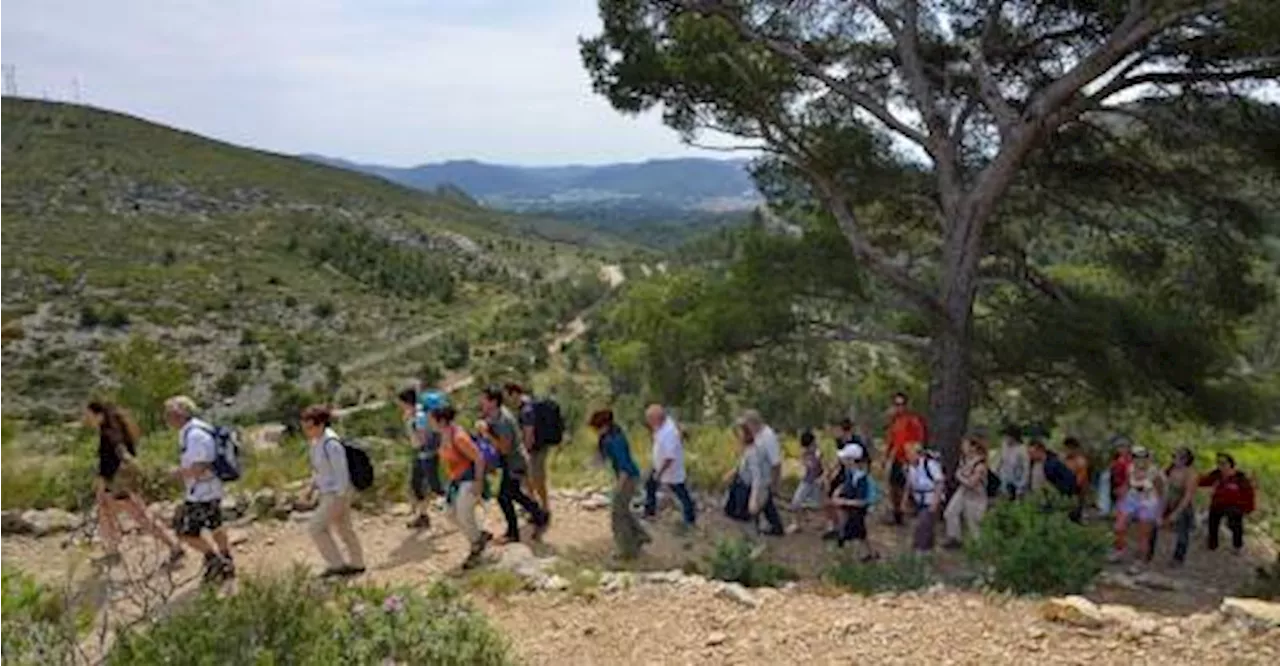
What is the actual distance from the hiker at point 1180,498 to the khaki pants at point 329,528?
25.3 feet

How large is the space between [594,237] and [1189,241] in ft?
544

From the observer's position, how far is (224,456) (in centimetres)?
909

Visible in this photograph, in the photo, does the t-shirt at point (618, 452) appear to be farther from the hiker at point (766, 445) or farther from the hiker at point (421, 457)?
the hiker at point (421, 457)

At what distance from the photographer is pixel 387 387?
138 feet

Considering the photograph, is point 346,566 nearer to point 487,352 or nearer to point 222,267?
point 487,352

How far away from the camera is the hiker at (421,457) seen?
1109 centimetres

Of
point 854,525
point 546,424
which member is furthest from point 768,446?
point 546,424

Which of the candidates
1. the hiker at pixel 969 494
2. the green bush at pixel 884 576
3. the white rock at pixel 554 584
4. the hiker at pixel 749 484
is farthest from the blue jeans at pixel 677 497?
the white rock at pixel 554 584

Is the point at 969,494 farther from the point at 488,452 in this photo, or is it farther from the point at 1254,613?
the point at 488,452

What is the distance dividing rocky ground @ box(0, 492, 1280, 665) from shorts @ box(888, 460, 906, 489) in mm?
1524

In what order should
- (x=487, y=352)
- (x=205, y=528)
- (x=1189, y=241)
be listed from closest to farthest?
1. (x=205, y=528)
2. (x=1189, y=241)
3. (x=487, y=352)

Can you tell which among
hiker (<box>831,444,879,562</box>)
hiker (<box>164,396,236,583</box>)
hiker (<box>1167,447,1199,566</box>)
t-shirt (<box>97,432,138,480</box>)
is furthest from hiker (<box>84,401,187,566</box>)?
hiker (<box>1167,447,1199,566</box>)

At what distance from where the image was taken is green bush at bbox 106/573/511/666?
5.01 metres

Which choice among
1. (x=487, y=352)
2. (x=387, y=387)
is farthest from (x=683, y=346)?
(x=487, y=352)
